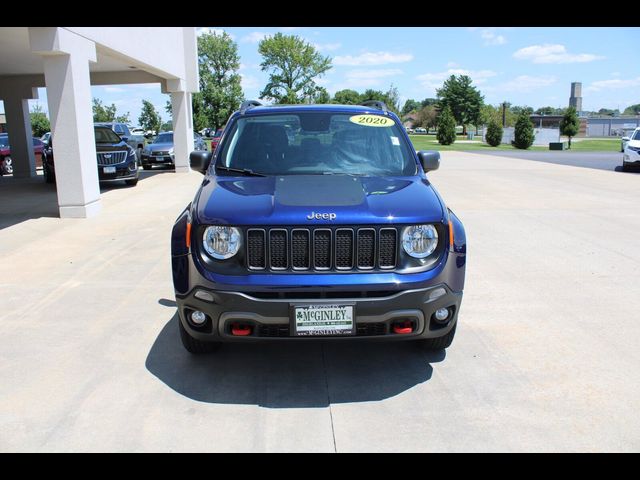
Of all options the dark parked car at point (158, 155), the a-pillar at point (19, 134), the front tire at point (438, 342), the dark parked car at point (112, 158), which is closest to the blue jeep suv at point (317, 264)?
the front tire at point (438, 342)

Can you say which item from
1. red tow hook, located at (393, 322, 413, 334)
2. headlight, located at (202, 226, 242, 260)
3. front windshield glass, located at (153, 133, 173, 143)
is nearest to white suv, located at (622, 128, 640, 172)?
front windshield glass, located at (153, 133, 173, 143)

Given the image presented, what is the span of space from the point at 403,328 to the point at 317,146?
1.83 m

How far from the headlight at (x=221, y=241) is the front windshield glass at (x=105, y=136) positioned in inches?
552

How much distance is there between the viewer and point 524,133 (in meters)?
44.6

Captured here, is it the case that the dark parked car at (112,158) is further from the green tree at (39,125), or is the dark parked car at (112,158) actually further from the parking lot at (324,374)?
the green tree at (39,125)

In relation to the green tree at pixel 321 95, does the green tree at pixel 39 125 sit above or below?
below

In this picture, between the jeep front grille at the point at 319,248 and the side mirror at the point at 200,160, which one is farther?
the side mirror at the point at 200,160

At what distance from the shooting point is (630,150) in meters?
20.4

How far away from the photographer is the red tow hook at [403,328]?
11.4 ft

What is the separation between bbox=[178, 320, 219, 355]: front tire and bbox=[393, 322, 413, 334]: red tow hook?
55.3 inches

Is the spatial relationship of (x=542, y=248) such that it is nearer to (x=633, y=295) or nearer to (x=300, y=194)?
(x=633, y=295)

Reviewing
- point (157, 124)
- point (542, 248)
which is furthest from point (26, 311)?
point (157, 124)

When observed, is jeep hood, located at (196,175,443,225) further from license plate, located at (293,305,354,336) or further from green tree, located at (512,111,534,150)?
green tree, located at (512,111,534,150)

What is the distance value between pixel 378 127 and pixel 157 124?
2863 inches
